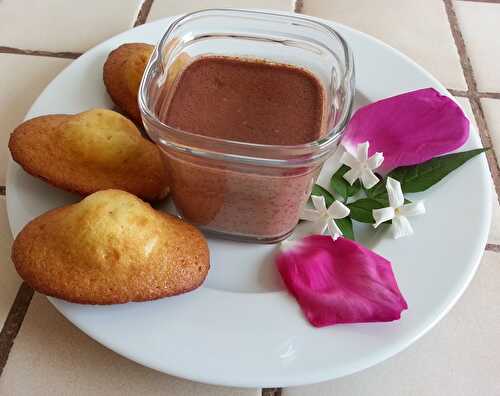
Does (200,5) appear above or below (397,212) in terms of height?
above

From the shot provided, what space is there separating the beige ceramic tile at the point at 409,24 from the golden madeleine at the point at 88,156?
0.60 metres

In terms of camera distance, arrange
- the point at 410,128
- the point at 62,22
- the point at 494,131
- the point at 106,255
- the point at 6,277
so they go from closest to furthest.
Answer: the point at 106,255 → the point at 6,277 → the point at 410,128 → the point at 494,131 → the point at 62,22

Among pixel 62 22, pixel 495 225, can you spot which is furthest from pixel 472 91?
pixel 62 22

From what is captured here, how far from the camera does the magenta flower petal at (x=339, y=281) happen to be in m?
0.65

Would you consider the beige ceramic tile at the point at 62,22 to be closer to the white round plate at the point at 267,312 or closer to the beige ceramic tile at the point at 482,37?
the white round plate at the point at 267,312

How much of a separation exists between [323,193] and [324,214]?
0.06m

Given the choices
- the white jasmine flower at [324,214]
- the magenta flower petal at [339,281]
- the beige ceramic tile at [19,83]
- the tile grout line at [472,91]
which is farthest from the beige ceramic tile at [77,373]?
the tile grout line at [472,91]

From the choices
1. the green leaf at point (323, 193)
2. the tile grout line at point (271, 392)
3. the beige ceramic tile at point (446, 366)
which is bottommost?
the beige ceramic tile at point (446, 366)

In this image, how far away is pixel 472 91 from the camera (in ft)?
3.49

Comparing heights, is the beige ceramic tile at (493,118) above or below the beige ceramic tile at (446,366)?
above

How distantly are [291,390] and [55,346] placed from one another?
0.97 feet

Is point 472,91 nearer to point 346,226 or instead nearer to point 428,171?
point 428,171

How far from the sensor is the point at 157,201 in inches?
32.6

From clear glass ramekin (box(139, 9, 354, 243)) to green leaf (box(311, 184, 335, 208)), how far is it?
2.4 inches
